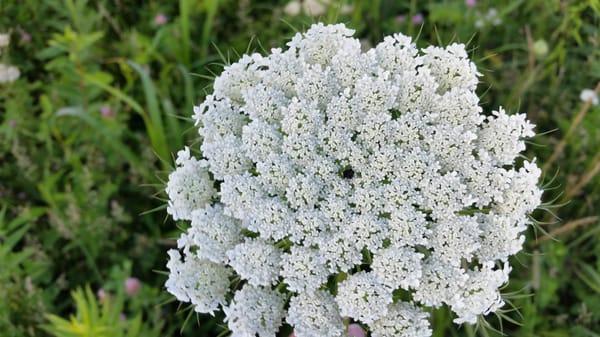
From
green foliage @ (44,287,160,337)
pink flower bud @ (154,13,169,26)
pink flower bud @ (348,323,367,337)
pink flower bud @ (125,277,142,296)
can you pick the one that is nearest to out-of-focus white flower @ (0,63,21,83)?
pink flower bud @ (154,13,169,26)

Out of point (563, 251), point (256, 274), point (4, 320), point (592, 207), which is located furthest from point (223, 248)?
point (592, 207)

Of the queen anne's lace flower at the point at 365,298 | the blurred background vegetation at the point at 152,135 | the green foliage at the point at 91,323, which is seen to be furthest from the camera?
the blurred background vegetation at the point at 152,135

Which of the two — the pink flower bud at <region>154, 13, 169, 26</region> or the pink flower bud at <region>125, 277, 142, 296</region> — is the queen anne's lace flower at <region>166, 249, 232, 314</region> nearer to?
the pink flower bud at <region>125, 277, 142, 296</region>

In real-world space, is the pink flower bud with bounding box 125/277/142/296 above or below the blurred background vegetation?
below

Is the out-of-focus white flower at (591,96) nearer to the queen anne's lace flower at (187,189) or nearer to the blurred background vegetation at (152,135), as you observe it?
the blurred background vegetation at (152,135)

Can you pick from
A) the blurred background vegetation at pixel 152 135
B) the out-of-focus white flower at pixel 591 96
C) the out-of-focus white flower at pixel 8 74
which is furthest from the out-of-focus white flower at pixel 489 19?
the out-of-focus white flower at pixel 8 74

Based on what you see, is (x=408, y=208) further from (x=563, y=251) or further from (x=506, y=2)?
(x=506, y=2)
